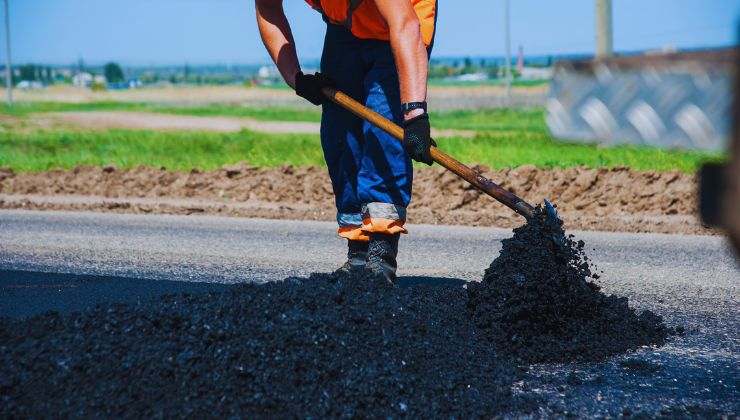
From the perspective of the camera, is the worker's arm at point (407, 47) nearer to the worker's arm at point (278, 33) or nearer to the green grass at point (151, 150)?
the worker's arm at point (278, 33)

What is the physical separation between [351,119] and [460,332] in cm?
136

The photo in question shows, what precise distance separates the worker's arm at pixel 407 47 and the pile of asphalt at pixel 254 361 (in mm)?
946

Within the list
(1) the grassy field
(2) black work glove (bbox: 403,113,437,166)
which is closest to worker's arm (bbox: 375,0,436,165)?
(2) black work glove (bbox: 403,113,437,166)

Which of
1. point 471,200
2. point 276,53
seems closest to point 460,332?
point 276,53

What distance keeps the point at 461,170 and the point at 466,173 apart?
3 centimetres

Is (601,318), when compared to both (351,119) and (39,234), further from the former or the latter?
(39,234)

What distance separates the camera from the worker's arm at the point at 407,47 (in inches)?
162

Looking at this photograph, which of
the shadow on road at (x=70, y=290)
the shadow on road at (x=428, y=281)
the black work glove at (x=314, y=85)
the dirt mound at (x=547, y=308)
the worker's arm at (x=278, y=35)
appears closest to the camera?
the dirt mound at (x=547, y=308)

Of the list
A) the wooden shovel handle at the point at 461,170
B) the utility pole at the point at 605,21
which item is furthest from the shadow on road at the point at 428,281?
the utility pole at the point at 605,21

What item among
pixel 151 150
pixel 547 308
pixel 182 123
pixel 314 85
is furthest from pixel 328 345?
pixel 182 123

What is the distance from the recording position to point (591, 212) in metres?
8.86

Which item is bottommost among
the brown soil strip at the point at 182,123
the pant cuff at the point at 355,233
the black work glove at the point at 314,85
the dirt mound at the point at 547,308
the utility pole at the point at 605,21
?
the brown soil strip at the point at 182,123

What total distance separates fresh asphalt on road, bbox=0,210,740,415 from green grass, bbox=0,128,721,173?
2195 mm

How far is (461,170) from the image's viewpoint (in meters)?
4.15
